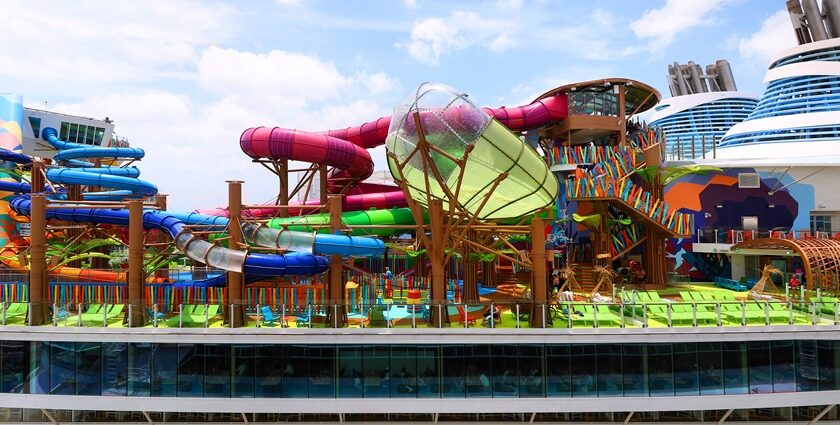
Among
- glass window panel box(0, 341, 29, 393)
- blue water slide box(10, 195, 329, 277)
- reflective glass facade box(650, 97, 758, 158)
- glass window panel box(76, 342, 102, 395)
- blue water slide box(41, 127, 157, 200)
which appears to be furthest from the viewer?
reflective glass facade box(650, 97, 758, 158)

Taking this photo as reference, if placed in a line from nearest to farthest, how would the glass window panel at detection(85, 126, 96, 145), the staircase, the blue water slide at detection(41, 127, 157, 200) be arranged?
the blue water slide at detection(41, 127, 157, 200), the staircase, the glass window panel at detection(85, 126, 96, 145)

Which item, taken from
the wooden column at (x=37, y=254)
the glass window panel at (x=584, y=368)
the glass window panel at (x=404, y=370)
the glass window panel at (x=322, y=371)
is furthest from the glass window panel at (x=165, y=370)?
the glass window panel at (x=584, y=368)

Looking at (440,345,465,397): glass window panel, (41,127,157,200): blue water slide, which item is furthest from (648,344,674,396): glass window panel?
(41,127,157,200): blue water slide

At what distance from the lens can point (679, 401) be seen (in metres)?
18.0

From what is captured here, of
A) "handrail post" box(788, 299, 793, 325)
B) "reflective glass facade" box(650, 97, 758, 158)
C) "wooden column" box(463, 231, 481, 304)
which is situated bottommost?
"handrail post" box(788, 299, 793, 325)

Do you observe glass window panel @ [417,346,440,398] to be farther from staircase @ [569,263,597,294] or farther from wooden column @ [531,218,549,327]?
staircase @ [569,263,597,294]

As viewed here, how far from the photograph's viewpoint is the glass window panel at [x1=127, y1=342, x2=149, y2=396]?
18.2 m

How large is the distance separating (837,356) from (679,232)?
35.4 ft

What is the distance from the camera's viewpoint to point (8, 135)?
39.0 meters

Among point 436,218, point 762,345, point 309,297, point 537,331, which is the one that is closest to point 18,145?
point 309,297

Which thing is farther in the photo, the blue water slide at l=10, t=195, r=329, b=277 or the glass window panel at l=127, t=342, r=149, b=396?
the blue water slide at l=10, t=195, r=329, b=277

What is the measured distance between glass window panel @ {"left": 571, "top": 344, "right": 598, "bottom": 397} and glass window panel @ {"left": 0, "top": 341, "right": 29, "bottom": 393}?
1857 centimetres

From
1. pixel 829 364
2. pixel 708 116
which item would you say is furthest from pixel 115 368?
pixel 708 116

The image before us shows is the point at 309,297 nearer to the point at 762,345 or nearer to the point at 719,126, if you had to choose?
the point at 762,345
